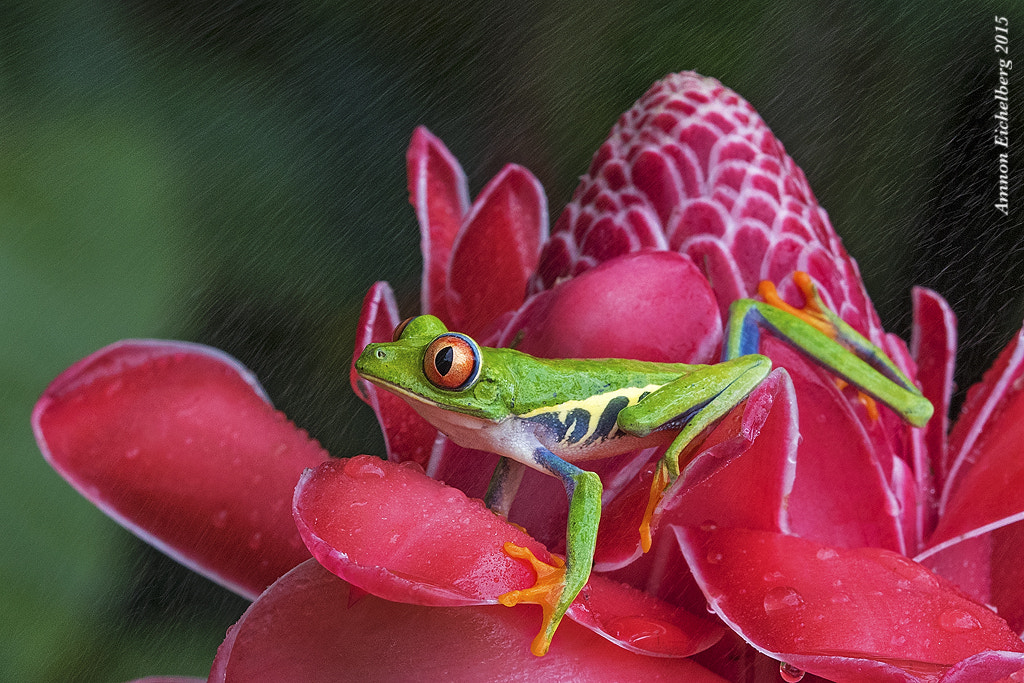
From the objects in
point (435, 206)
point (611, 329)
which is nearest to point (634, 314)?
point (611, 329)

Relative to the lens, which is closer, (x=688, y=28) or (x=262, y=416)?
(x=262, y=416)

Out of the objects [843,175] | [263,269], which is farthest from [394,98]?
[843,175]

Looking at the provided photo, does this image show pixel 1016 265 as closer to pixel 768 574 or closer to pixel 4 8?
pixel 768 574

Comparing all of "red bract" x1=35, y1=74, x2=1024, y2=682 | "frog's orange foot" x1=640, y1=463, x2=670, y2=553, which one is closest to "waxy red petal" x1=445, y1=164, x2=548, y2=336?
"red bract" x1=35, y1=74, x2=1024, y2=682

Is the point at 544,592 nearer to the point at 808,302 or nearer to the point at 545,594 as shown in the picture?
the point at 545,594

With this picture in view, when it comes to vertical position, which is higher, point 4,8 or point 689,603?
point 4,8

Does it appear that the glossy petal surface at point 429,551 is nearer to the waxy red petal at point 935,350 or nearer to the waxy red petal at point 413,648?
the waxy red petal at point 413,648
